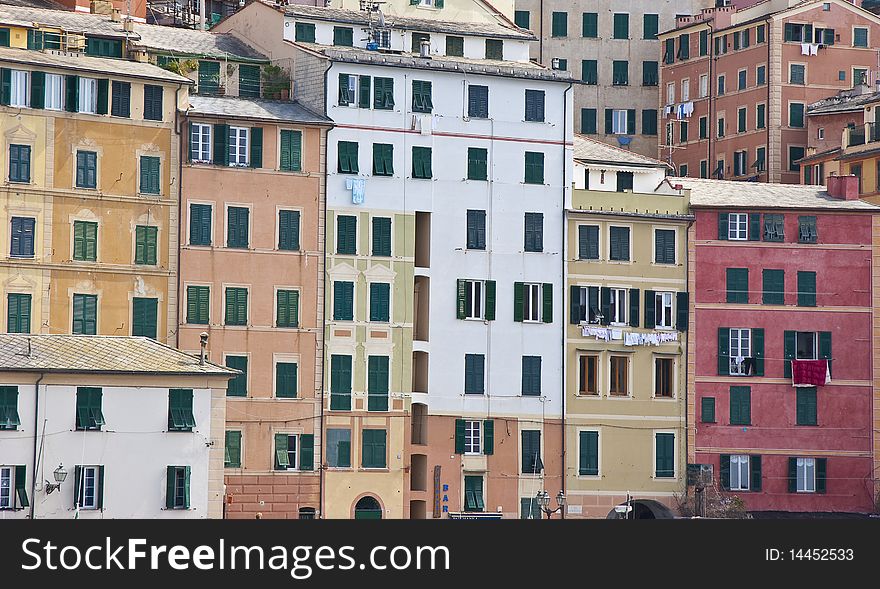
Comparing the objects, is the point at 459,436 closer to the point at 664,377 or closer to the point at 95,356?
the point at 664,377

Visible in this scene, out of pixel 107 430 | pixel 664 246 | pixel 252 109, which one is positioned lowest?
pixel 107 430

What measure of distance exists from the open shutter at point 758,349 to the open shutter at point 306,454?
77.0 feet

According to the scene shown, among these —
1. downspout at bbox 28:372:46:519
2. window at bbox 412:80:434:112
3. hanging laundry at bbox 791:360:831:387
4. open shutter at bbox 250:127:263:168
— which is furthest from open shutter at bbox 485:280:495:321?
downspout at bbox 28:372:46:519

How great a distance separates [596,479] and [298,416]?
602 inches

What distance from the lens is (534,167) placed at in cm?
11588

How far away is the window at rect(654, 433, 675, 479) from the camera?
380 feet

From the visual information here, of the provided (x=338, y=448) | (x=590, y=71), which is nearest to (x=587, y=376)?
(x=338, y=448)

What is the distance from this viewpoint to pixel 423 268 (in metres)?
113

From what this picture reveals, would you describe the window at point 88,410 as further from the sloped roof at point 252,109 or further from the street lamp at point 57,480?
the sloped roof at point 252,109

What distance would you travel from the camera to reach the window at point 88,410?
97062mm

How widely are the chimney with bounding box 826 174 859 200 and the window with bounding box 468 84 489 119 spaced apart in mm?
19413

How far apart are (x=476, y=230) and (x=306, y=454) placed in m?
13.9

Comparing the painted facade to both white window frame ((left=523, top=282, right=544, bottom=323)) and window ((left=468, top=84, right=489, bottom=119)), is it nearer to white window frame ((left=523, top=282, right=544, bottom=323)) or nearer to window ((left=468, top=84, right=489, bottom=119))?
window ((left=468, top=84, right=489, bottom=119))

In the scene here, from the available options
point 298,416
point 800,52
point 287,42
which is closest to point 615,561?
point 298,416
